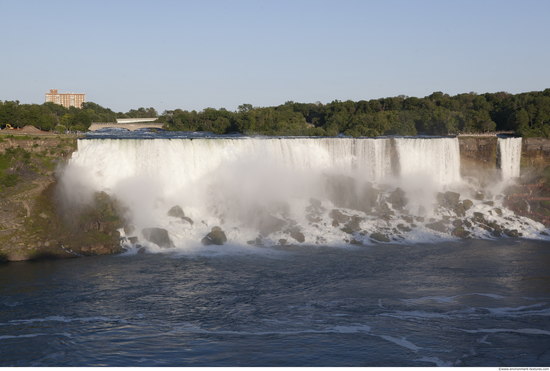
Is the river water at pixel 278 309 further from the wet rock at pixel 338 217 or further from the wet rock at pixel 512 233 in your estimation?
the wet rock at pixel 512 233

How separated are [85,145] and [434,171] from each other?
2322cm

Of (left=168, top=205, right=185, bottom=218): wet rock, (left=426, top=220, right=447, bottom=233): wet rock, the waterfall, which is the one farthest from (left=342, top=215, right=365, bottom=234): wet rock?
the waterfall

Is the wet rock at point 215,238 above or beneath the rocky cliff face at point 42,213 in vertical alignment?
beneath

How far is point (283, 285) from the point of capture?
918 inches

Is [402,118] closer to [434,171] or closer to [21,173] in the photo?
[434,171]

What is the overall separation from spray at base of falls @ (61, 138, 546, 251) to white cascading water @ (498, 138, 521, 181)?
366 centimetres

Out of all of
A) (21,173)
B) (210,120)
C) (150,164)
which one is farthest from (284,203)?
(210,120)

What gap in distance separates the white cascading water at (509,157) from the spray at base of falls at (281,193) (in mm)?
3659

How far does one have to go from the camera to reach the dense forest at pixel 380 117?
5994cm

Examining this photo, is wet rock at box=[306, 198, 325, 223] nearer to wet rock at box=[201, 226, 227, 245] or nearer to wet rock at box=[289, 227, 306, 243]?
wet rock at box=[289, 227, 306, 243]

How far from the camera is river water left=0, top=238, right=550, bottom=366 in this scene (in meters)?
16.4

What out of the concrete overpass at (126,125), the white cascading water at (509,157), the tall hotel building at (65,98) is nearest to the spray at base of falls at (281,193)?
the white cascading water at (509,157)

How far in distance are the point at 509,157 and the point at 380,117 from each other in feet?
77.6

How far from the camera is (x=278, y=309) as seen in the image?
2042cm
